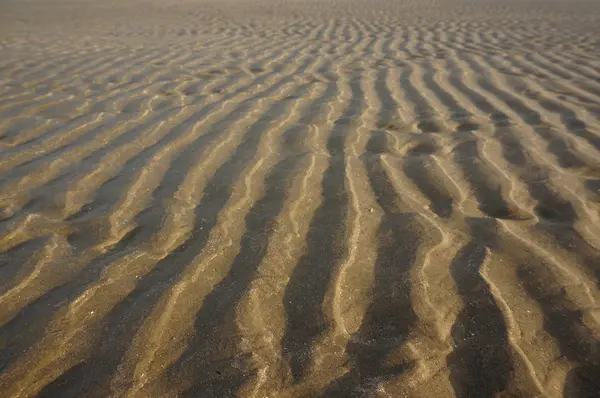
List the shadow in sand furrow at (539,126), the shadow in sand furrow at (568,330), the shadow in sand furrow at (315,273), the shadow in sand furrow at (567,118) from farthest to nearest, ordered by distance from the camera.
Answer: the shadow in sand furrow at (567,118)
the shadow in sand furrow at (539,126)
the shadow in sand furrow at (315,273)
the shadow in sand furrow at (568,330)

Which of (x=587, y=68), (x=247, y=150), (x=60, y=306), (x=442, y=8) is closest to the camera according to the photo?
(x=60, y=306)

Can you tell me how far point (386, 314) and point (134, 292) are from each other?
0.90 meters

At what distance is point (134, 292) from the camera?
5.33 feet

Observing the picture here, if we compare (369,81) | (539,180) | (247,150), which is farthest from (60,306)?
(369,81)

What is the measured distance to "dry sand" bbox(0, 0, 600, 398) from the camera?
1342 mm

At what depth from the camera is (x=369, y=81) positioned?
14.1ft

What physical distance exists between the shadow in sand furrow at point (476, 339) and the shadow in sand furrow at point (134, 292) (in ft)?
3.30

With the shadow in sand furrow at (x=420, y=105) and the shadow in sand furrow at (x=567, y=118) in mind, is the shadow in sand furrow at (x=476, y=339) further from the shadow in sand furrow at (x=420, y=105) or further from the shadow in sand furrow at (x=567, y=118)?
the shadow in sand furrow at (x=567, y=118)

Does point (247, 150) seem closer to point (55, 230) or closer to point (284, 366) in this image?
point (55, 230)

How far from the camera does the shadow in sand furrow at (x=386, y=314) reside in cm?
130

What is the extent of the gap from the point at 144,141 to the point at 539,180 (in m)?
2.34

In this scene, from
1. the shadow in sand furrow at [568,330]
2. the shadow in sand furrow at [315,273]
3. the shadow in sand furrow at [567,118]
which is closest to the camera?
the shadow in sand furrow at [568,330]

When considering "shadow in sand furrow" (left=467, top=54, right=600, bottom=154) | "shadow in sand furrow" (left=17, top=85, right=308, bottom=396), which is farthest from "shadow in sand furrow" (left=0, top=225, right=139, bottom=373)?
"shadow in sand furrow" (left=467, top=54, right=600, bottom=154)

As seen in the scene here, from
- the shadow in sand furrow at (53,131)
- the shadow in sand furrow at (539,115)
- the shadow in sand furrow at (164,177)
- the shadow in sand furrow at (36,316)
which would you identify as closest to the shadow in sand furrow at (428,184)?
the shadow in sand furrow at (539,115)
